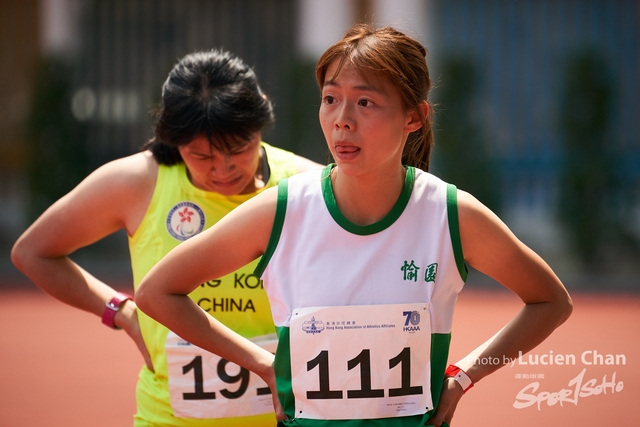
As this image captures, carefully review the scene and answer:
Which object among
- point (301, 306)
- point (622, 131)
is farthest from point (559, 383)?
point (622, 131)

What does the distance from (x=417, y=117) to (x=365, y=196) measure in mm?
265

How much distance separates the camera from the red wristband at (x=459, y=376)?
2260 mm

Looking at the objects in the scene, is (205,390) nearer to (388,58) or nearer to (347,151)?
(347,151)

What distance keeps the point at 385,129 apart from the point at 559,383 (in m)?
4.35

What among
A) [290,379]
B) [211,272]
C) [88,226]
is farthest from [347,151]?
[88,226]

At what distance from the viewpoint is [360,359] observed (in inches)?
83.8

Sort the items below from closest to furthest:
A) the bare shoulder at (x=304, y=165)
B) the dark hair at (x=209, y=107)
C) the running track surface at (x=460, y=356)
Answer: the dark hair at (x=209, y=107), the bare shoulder at (x=304, y=165), the running track surface at (x=460, y=356)

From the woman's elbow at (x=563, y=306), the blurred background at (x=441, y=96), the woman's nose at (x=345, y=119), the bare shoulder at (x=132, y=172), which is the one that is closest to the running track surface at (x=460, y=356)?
the blurred background at (x=441, y=96)

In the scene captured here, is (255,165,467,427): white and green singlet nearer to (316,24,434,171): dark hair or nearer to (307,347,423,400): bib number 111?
(307,347,423,400): bib number 111

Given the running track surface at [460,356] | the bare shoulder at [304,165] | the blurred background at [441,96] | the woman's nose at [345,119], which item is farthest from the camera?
the blurred background at [441,96]

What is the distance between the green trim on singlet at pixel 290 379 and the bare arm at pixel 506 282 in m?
0.06

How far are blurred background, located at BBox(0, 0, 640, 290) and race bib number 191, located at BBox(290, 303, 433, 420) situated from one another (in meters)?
Answer: 8.87

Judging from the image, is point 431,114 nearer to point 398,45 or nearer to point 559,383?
point 398,45

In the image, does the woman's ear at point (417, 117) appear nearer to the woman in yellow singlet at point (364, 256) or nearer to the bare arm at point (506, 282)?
the woman in yellow singlet at point (364, 256)
